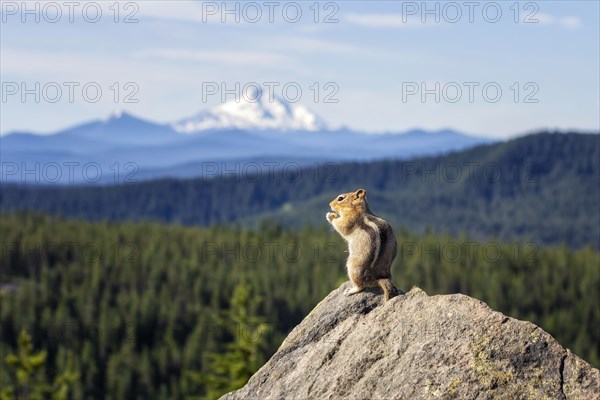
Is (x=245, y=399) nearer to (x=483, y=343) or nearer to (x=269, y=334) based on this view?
(x=483, y=343)

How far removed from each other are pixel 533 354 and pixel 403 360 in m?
1.93

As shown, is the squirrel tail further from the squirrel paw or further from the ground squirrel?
the squirrel paw

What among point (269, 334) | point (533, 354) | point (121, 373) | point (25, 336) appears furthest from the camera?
point (269, 334)

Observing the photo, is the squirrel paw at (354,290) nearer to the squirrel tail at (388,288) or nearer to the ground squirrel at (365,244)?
the ground squirrel at (365,244)

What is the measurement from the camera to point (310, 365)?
16219mm

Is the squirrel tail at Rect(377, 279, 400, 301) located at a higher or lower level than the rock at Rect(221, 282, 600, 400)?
higher

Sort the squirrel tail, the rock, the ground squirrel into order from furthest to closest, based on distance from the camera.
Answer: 1. the ground squirrel
2. the squirrel tail
3. the rock

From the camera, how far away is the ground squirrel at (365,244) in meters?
17.2

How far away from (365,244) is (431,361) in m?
3.32

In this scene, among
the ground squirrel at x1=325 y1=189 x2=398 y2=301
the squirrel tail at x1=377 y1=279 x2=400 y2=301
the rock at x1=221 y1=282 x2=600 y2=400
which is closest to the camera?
the rock at x1=221 y1=282 x2=600 y2=400

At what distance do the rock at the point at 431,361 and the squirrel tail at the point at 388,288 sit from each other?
545 mm

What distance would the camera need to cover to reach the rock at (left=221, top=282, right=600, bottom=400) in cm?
1441

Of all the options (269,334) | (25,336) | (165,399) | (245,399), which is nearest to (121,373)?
(165,399)

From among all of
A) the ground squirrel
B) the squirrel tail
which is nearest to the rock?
the squirrel tail
